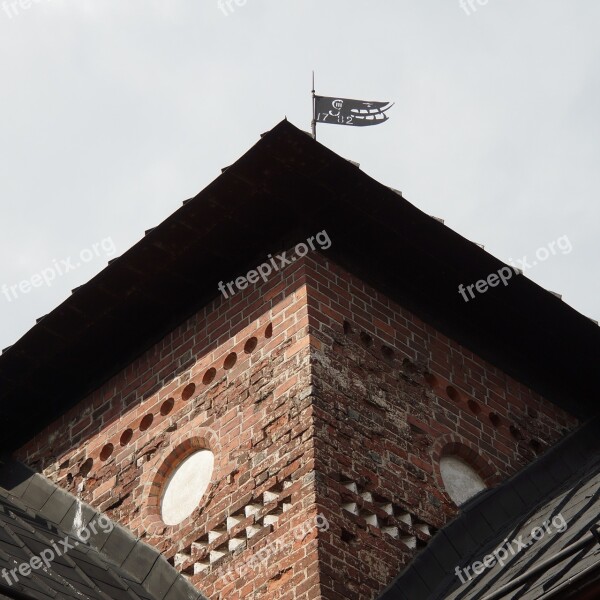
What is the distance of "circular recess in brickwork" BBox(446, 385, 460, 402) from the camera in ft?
38.6

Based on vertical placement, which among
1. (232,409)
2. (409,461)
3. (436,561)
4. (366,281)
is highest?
(366,281)

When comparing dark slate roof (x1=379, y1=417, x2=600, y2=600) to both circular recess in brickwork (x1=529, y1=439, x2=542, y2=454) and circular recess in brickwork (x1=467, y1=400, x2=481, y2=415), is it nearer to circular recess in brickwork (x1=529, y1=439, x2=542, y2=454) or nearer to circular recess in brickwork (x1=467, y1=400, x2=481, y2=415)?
circular recess in brickwork (x1=529, y1=439, x2=542, y2=454)

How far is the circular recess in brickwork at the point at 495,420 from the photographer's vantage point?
11984 millimetres

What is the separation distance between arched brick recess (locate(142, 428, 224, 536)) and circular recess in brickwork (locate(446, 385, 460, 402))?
194 cm

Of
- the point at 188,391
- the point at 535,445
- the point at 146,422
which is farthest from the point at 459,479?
the point at 146,422

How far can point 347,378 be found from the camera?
10.9 m

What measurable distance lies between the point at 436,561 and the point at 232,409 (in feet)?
6.29

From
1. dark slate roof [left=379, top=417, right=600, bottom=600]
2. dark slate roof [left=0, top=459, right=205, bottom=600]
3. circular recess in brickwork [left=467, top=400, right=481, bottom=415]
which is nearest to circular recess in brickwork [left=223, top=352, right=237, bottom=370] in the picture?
dark slate roof [left=0, top=459, right=205, bottom=600]

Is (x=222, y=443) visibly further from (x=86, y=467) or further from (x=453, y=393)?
A: (x=453, y=393)

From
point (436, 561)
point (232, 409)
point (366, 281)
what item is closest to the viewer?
point (436, 561)

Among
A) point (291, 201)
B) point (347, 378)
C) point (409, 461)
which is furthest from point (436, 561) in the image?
point (291, 201)

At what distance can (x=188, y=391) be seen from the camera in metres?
11.7

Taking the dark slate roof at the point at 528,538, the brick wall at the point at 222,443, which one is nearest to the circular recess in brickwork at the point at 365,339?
the brick wall at the point at 222,443

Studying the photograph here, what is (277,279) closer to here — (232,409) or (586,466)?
(232,409)
